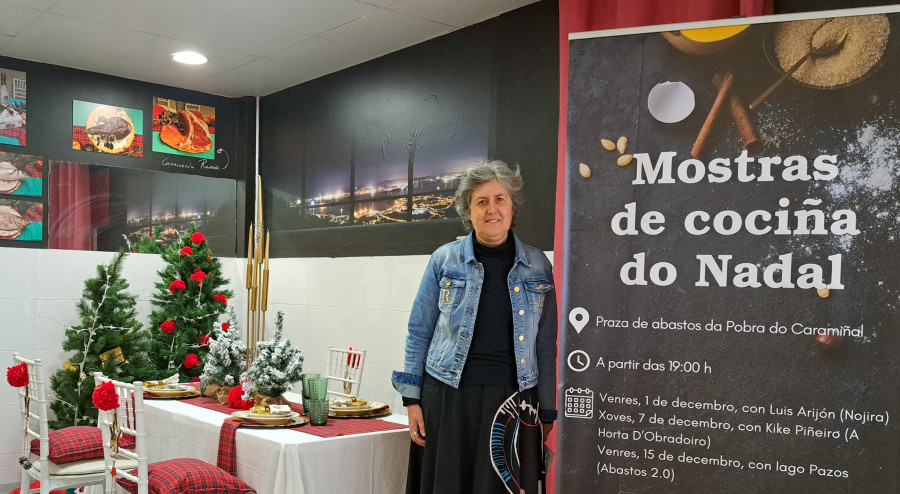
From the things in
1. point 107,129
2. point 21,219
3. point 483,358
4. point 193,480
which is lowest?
point 193,480

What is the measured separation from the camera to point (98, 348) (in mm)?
4914

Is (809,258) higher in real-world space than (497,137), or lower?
lower

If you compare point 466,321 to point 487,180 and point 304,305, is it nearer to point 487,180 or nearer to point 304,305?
point 487,180

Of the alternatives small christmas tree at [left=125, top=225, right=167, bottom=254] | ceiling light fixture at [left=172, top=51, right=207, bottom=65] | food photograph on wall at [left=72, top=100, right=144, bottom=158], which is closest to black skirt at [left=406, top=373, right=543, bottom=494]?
ceiling light fixture at [left=172, top=51, right=207, bottom=65]

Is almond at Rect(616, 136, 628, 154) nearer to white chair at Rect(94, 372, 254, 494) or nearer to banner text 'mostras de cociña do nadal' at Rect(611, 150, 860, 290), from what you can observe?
banner text 'mostras de cociña do nadal' at Rect(611, 150, 860, 290)

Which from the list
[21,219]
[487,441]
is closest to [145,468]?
[487,441]

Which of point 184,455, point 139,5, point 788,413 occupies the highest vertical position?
point 139,5

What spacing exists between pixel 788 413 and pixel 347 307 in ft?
12.0

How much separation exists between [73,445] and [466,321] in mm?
2013

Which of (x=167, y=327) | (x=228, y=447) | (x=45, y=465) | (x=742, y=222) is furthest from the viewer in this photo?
(x=167, y=327)

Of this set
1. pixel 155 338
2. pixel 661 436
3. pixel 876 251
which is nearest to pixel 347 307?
pixel 155 338

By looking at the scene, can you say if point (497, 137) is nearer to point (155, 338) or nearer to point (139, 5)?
point (139, 5)

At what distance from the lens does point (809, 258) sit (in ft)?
5.70

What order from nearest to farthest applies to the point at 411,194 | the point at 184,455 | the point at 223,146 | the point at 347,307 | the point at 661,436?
the point at 661,436 → the point at 184,455 → the point at 411,194 → the point at 347,307 → the point at 223,146
